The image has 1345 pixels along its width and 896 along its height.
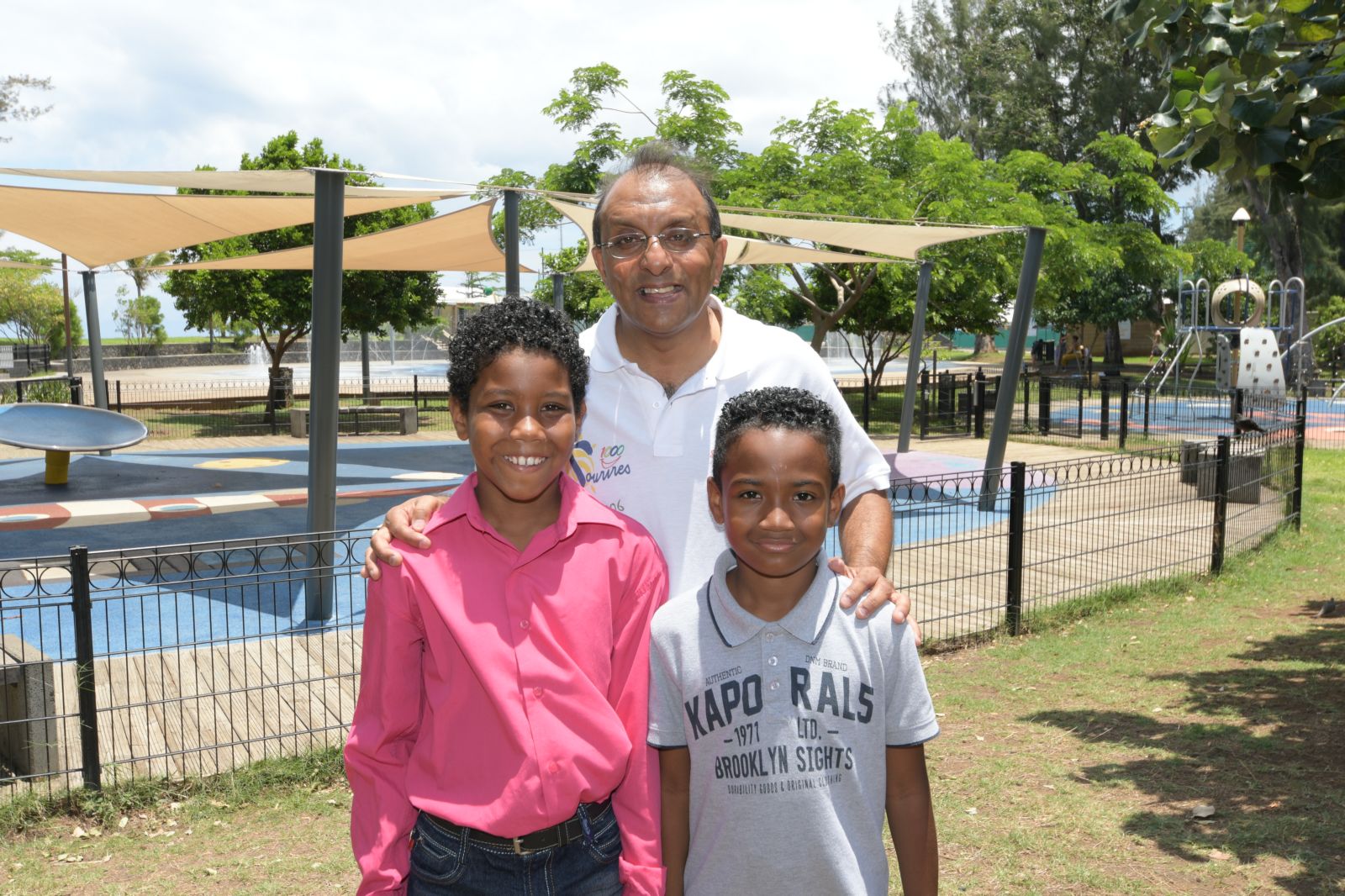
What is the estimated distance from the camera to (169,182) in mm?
8344

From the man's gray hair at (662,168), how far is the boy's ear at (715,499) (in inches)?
20.6

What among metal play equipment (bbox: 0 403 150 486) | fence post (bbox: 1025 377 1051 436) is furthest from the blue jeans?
fence post (bbox: 1025 377 1051 436)

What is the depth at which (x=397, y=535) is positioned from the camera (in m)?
1.95

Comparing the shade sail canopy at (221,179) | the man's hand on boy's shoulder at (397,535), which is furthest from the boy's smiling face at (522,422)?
the shade sail canopy at (221,179)

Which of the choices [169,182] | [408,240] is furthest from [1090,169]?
[169,182]

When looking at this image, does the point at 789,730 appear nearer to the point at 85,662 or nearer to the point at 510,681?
the point at 510,681

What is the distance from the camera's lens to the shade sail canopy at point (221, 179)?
7.52 meters

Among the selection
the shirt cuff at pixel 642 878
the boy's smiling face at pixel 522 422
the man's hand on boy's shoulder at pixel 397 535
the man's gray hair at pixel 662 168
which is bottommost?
the shirt cuff at pixel 642 878

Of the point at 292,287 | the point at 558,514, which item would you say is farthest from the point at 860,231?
the point at 292,287

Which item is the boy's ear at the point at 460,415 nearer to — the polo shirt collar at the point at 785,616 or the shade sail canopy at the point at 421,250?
the polo shirt collar at the point at 785,616

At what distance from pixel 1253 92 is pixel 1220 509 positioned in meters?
4.56

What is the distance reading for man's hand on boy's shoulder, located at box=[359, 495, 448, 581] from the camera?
6.25 feet

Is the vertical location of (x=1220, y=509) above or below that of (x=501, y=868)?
below

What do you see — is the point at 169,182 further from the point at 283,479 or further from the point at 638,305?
the point at 638,305
